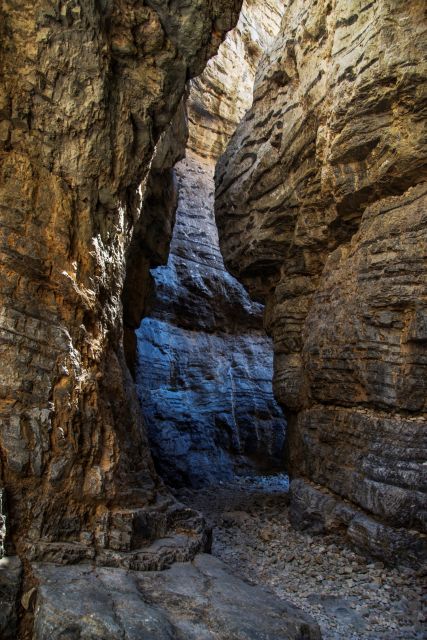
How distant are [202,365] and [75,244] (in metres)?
13.0

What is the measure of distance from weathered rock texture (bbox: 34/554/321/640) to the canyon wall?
10.1 meters

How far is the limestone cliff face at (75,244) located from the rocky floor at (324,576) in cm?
198

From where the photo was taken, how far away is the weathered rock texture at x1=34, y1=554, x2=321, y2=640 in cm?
469

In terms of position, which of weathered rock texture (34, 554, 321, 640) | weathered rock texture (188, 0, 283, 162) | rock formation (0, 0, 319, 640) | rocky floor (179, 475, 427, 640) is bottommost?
rocky floor (179, 475, 427, 640)

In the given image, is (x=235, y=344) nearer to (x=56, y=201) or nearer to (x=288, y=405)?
(x=288, y=405)

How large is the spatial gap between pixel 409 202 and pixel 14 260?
6.96 m

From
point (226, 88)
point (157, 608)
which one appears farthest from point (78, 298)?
point (226, 88)

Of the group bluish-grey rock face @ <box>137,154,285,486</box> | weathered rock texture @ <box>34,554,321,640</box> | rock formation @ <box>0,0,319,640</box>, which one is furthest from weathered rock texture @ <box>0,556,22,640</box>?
bluish-grey rock face @ <box>137,154,285,486</box>

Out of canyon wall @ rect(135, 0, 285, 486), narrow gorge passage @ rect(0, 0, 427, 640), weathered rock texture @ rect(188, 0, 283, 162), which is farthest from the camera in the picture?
weathered rock texture @ rect(188, 0, 283, 162)

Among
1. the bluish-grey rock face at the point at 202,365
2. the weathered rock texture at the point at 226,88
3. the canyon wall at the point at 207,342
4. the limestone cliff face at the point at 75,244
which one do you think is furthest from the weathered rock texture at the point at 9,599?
the weathered rock texture at the point at 226,88

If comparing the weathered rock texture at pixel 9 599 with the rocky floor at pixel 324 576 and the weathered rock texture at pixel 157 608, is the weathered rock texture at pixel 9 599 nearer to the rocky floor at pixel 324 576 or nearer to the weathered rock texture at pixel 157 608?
the weathered rock texture at pixel 157 608

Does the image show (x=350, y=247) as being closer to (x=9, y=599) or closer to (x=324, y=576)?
(x=324, y=576)

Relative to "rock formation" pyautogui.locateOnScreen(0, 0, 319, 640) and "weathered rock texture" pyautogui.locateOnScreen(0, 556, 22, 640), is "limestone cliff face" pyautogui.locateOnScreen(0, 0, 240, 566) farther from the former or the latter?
"weathered rock texture" pyautogui.locateOnScreen(0, 556, 22, 640)

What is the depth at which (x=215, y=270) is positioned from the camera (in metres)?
21.5
